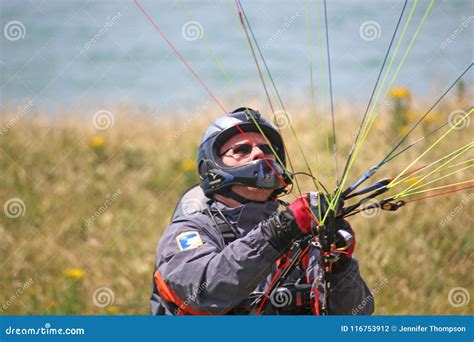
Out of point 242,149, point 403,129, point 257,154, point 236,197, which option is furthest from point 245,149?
point 403,129

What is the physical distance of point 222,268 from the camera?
4668 millimetres

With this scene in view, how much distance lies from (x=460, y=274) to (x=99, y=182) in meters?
4.25

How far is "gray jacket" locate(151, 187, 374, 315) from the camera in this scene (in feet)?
15.1

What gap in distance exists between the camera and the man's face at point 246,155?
5348 mm

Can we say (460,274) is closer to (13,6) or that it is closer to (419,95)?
(419,95)
